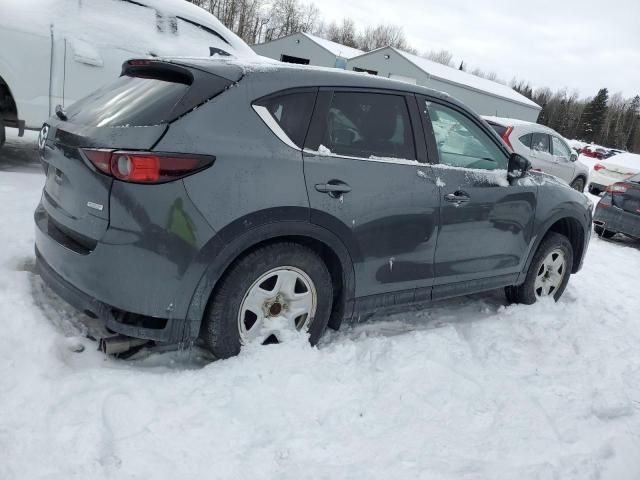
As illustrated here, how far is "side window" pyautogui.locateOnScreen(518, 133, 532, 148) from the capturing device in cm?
1105

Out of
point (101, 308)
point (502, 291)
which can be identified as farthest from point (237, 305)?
point (502, 291)

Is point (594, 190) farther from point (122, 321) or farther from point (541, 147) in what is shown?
point (122, 321)

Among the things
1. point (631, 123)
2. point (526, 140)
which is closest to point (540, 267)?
point (526, 140)

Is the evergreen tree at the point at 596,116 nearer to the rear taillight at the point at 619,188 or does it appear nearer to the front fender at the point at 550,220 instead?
the rear taillight at the point at 619,188

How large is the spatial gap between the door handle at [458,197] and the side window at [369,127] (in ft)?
1.24

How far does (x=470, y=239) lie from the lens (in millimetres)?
3715

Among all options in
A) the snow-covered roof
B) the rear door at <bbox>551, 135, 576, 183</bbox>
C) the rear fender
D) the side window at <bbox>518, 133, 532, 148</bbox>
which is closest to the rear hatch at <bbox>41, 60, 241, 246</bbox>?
the rear fender

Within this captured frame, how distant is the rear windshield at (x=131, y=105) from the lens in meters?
2.59

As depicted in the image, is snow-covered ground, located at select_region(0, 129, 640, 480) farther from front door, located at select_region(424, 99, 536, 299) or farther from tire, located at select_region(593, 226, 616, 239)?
tire, located at select_region(593, 226, 616, 239)

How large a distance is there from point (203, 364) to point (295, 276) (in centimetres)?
73

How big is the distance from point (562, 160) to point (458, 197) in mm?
10360

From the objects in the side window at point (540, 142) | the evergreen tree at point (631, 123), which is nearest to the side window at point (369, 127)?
the side window at point (540, 142)

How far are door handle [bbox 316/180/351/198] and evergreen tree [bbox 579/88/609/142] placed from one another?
85.8 metres

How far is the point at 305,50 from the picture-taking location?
120ft
